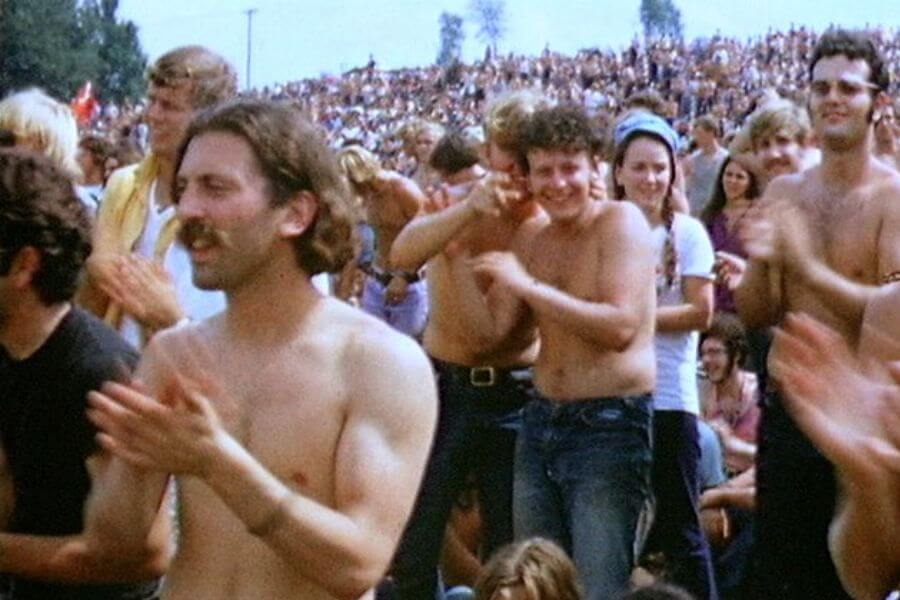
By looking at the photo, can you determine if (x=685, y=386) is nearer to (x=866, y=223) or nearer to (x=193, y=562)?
(x=866, y=223)

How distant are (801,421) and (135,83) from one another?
76133 millimetres

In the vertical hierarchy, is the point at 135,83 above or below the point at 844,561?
below

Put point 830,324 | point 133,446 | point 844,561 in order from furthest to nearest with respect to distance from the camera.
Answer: point 830,324
point 844,561
point 133,446

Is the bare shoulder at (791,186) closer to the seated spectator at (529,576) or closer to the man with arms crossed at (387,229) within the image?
the seated spectator at (529,576)

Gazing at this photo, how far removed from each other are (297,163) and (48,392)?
84 cm

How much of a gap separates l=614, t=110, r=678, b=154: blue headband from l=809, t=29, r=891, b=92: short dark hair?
1078 millimetres

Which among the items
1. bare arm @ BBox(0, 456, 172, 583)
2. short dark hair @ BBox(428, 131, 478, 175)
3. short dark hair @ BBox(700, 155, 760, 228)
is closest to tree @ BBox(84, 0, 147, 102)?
short dark hair @ BBox(700, 155, 760, 228)

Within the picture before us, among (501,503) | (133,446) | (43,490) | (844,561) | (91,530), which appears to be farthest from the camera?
(501,503)

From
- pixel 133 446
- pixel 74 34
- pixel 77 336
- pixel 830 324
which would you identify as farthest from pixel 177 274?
pixel 74 34

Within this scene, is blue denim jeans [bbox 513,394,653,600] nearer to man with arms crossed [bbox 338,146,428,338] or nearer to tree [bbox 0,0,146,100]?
man with arms crossed [bbox 338,146,428,338]

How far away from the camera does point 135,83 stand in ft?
256

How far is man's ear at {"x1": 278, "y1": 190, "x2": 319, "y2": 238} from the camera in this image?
159 inches

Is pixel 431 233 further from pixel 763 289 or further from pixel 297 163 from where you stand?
pixel 297 163

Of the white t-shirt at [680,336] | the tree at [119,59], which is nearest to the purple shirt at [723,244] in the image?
the white t-shirt at [680,336]
